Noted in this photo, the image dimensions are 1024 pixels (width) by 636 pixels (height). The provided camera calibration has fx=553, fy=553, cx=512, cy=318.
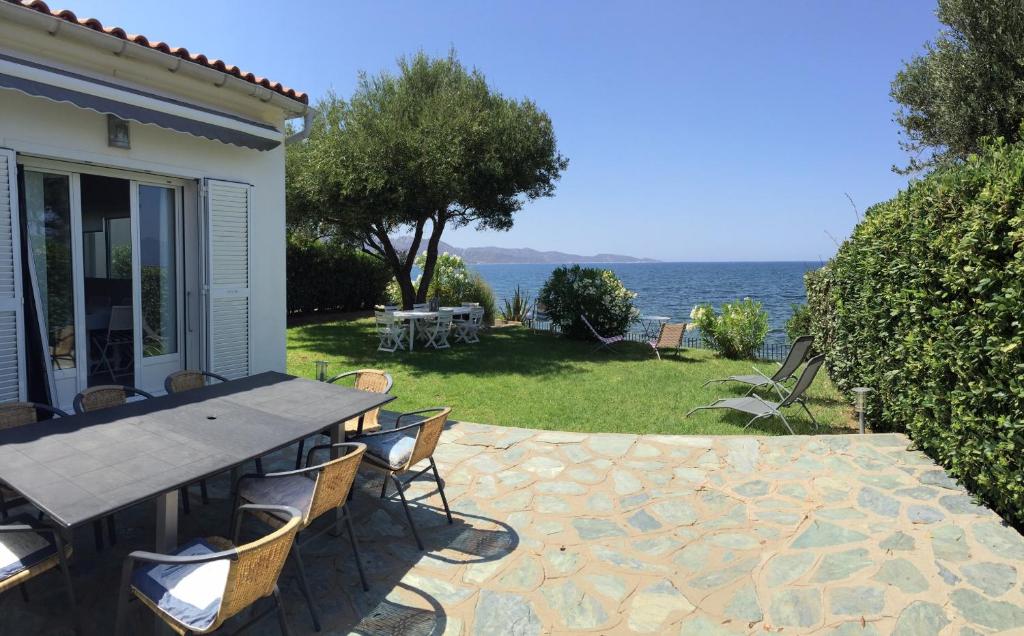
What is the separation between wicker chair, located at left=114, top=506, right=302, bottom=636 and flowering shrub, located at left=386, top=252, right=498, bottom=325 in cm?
1430

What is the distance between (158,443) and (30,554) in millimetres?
693

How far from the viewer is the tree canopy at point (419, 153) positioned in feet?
36.7

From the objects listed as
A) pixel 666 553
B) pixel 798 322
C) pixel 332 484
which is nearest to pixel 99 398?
pixel 332 484

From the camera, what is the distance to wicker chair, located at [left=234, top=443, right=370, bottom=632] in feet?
9.29

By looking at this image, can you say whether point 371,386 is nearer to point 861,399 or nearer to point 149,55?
point 149,55

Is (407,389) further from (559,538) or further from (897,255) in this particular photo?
(897,255)

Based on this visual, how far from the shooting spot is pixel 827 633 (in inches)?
110

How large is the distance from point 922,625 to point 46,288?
22.4ft

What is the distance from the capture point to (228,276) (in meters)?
6.08

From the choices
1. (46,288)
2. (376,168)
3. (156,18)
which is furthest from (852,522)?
(376,168)

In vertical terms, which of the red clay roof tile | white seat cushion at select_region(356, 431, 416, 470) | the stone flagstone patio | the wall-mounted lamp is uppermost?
the red clay roof tile

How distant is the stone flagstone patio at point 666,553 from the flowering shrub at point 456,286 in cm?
1194

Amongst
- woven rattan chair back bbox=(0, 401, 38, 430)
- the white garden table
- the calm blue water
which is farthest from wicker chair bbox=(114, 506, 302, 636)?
the calm blue water

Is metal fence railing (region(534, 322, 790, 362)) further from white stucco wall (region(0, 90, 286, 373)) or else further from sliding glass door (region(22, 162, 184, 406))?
sliding glass door (region(22, 162, 184, 406))
